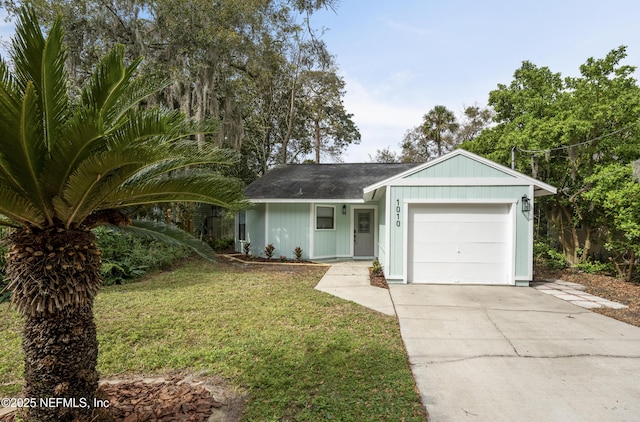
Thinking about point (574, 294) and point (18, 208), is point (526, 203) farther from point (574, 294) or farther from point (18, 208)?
point (18, 208)

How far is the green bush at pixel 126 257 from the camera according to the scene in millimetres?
7555

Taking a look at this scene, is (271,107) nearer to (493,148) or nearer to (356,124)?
(356,124)

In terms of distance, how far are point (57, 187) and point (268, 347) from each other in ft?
9.51

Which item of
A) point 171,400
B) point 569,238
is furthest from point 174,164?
point 569,238

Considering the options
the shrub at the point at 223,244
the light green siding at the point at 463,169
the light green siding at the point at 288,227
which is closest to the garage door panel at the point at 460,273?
the light green siding at the point at 463,169

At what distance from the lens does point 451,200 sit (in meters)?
7.23

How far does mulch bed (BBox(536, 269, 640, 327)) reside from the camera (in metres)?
5.40

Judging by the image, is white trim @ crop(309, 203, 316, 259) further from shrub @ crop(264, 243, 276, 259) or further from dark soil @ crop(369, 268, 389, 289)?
dark soil @ crop(369, 268, 389, 289)

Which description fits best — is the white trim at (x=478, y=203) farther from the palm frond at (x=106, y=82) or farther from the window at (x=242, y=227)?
the window at (x=242, y=227)

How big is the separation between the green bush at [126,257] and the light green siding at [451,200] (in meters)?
5.44

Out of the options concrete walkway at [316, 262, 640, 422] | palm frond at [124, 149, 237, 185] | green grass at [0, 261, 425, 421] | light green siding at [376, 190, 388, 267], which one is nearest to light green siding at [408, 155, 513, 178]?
light green siding at [376, 190, 388, 267]

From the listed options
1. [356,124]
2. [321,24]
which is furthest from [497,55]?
[356,124]

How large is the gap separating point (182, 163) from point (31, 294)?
1.41 m

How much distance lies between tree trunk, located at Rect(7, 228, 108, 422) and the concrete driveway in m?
2.86
